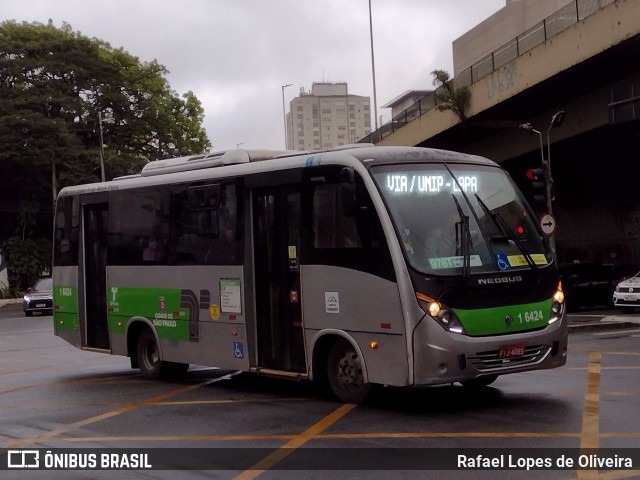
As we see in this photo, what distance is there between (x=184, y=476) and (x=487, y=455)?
2.47 m

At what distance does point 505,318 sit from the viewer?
33.6ft

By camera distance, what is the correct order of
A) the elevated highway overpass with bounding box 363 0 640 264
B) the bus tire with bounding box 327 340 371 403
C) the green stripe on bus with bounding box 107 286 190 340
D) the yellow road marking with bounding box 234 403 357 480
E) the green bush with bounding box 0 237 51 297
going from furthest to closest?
the green bush with bounding box 0 237 51 297 < the elevated highway overpass with bounding box 363 0 640 264 < the green stripe on bus with bounding box 107 286 190 340 < the bus tire with bounding box 327 340 371 403 < the yellow road marking with bounding box 234 403 357 480

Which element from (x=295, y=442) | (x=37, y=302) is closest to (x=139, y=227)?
(x=295, y=442)

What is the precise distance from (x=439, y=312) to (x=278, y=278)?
2581 millimetres

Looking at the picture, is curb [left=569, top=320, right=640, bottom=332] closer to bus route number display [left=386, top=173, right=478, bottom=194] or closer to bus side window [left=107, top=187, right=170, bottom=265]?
bus side window [left=107, top=187, right=170, bottom=265]

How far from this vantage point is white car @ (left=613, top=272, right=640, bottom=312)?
27391mm

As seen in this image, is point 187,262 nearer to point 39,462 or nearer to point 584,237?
point 39,462

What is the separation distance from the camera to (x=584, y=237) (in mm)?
47688

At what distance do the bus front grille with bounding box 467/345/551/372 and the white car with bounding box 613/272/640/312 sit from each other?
1799 centimetres

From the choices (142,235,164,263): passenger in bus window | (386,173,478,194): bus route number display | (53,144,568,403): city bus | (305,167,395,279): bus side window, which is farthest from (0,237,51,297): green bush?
(386,173,478,194): bus route number display

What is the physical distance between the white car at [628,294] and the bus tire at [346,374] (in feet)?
60.5

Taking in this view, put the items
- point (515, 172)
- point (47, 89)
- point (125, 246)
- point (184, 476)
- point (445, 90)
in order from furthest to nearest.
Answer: point (47, 89), point (515, 172), point (445, 90), point (125, 246), point (184, 476)

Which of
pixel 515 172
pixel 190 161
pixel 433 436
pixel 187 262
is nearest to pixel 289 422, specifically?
pixel 433 436

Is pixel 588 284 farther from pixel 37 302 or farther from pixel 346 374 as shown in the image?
pixel 346 374
